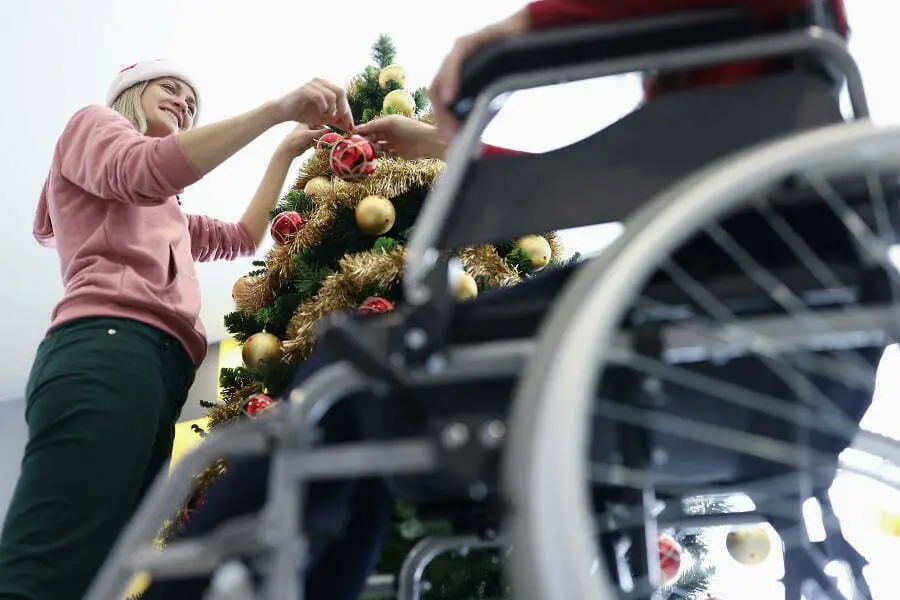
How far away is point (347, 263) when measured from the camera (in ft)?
4.02

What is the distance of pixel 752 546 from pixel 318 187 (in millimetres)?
906

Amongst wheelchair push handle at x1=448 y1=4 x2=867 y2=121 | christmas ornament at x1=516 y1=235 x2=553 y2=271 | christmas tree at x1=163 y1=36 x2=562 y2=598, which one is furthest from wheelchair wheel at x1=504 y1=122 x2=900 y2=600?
christmas ornament at x1=516 y1=235 x2=553 y2=271

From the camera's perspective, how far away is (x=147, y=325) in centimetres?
98

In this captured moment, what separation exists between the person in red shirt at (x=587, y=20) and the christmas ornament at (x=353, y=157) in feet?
2.33

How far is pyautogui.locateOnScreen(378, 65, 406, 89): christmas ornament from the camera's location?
5.08 ft

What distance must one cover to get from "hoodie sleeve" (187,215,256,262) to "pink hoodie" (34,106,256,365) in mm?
203

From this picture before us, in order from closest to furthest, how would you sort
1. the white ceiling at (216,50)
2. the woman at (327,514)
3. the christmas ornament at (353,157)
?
the woman at (327,514) < the christmas ornament at (353,157) < the white ceiling at (216,50)

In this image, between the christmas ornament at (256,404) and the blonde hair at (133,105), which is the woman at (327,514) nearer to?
the christmas ornament at (256,404)

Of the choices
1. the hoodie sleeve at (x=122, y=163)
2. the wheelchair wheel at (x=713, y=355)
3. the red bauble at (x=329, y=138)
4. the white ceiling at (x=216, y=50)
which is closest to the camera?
the wheelchair wheel at (x=713, y=355)

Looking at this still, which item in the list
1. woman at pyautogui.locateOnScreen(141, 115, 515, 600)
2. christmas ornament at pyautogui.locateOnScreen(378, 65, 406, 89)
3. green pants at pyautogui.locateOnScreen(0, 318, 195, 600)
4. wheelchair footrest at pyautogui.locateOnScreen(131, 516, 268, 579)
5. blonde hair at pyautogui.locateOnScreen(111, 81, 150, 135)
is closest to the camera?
wheelchair footrest at pyautogui.locateOnScreen(131, 516, 268, 579)

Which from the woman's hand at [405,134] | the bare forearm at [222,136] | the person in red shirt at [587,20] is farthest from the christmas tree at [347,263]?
the person in red shirt at [587,20]

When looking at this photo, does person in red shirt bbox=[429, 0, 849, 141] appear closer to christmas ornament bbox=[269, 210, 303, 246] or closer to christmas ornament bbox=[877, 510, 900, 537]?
christmas ornament bbox=[877, 510, 900, 537]

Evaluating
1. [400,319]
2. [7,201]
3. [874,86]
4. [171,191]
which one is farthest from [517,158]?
[7,201]

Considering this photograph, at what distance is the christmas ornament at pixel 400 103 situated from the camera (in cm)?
144
